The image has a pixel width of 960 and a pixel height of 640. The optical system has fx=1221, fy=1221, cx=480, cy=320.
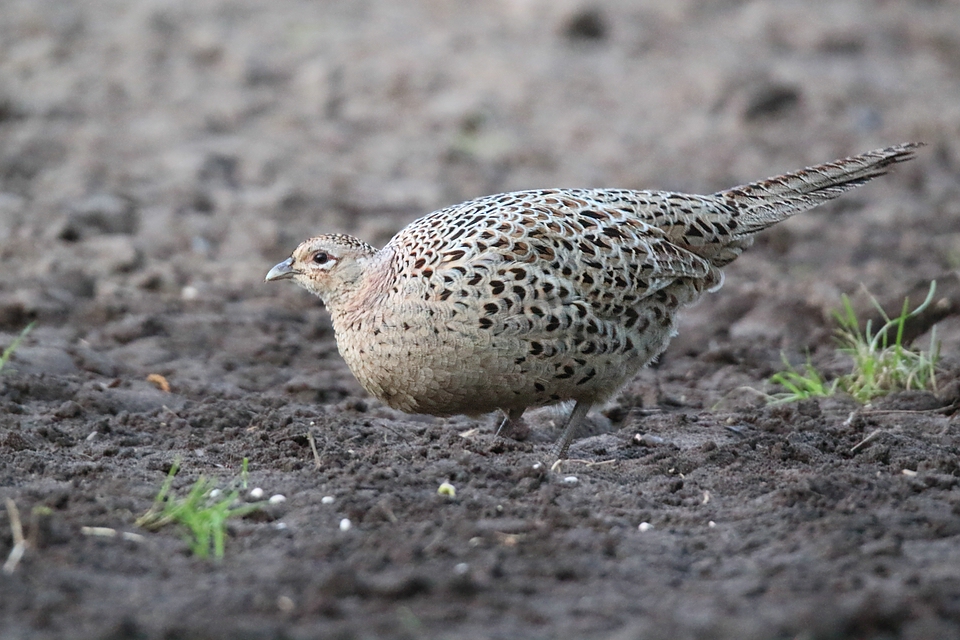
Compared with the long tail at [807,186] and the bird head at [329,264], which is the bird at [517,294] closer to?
Result: the bird head at [329,264]

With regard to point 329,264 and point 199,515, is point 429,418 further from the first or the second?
point 199,515

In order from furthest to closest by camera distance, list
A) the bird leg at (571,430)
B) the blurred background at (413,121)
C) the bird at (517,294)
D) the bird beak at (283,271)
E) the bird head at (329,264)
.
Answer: the blurred background at (413,121)
the bird beak at (283,271)
the bird head at (329,264)
the bird leg at (571,430)
the bird at (517,294)

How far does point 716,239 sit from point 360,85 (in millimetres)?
6312

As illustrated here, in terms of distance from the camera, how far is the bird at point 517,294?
15.3 ft

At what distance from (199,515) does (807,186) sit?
3265 millimetres

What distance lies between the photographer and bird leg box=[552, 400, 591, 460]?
4895mm

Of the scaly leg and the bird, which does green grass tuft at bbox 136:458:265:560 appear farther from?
the scaly leg

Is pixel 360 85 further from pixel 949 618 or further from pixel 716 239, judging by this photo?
pixel 949 618

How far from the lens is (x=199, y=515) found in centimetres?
371

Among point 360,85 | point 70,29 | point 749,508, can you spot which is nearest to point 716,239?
point 749,508

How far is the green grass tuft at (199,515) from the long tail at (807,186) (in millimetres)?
2730

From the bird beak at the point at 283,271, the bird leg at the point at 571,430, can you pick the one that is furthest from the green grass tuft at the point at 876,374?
the bird beak at the point at 283,271

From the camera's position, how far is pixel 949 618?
3084mm

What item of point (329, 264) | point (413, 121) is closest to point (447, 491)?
point (329, 264)
